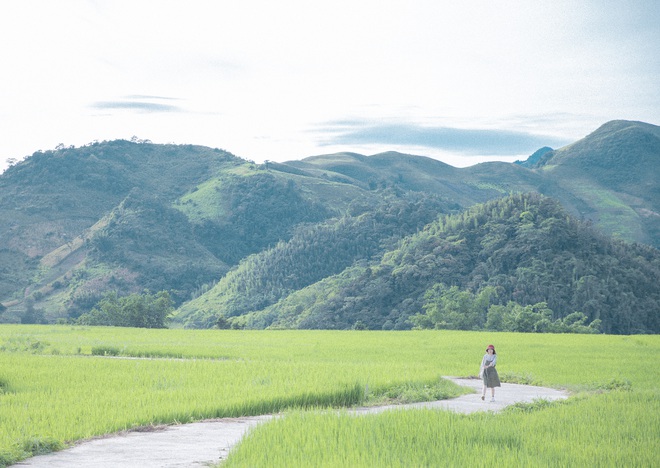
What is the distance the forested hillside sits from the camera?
7706cm

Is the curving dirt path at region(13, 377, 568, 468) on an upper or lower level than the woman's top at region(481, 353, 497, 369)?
lower

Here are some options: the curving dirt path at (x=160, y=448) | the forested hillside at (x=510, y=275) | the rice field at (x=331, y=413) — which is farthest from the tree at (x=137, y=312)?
the curving dirt path at (x=160, y=448)

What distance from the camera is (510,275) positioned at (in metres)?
86.7

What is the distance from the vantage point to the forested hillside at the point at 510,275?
253ft

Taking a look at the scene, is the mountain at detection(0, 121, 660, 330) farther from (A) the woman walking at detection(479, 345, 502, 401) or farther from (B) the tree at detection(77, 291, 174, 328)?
(A) the woman walking at detection(479, 345, 502, 401)

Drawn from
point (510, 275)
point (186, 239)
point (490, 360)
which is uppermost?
point (186, 239)

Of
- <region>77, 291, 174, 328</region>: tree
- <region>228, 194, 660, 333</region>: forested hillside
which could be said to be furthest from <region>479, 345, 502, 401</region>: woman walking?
<region>77, 291, 174, 328</region>: tree

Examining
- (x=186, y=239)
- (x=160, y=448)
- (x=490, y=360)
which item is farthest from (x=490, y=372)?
(x=186, y=239)

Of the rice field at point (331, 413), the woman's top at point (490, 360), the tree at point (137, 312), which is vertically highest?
the woman's top at point (490, 360)

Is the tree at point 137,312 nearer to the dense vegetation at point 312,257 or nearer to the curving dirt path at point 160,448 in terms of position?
the dense vegetation at point 312,257

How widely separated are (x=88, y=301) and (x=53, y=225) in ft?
167

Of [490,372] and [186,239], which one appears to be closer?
[490,372]

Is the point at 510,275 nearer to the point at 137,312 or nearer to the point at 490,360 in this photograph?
the point at 137,312

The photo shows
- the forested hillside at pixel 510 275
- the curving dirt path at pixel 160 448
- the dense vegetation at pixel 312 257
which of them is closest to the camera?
the curving dirt path at pixel 160 448
